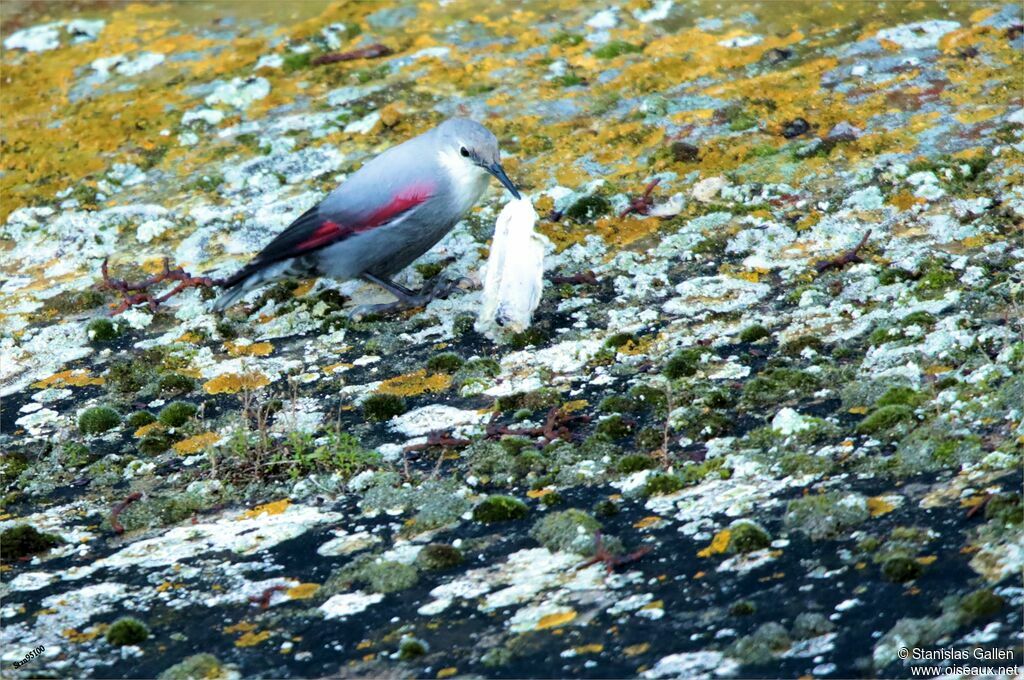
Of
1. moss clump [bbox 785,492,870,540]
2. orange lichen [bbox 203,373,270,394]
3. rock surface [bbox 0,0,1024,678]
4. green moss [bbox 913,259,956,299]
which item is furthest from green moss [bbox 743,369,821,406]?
orange lichen [bbox 203,373,270,394]

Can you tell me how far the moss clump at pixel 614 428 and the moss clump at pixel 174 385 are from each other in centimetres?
190

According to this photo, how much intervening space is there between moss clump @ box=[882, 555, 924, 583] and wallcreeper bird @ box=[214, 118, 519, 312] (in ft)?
11.1

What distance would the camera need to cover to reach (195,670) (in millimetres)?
2879

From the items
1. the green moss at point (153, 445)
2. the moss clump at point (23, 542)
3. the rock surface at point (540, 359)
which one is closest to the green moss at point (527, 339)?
the rock surface at point (540, 359)

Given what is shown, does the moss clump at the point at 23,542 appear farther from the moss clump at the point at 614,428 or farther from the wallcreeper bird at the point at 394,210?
the wallcreeper bird at the point at 394,210

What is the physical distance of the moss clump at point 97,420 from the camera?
4648mm

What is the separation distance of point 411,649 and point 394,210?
351 cm

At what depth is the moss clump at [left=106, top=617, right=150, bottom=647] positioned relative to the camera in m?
3.11

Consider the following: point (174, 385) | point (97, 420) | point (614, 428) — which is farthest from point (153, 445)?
point (614, 428)

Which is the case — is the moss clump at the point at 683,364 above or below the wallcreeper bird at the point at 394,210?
below

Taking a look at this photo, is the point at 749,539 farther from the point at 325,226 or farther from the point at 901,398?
the point at 325,226

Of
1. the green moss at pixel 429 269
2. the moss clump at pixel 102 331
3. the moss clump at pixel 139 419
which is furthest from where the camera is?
the green moss at pixel 429 269

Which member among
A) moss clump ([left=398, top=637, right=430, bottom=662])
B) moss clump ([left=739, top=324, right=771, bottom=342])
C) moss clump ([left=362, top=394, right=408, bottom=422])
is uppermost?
moss clump ([left=398, top=637, right=430, bottom=662])

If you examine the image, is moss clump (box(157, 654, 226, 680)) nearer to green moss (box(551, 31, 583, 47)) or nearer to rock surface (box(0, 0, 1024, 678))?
rock surface (box(0, 0, 1024, 678))
